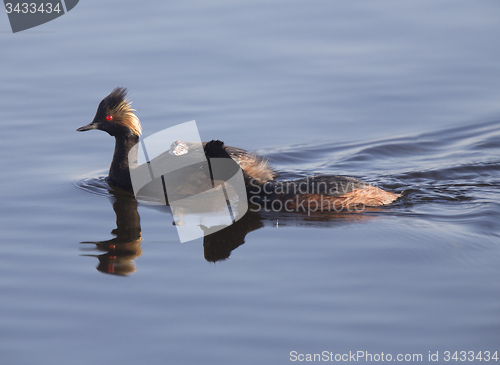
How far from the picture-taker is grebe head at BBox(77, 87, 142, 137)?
9656 millimetres

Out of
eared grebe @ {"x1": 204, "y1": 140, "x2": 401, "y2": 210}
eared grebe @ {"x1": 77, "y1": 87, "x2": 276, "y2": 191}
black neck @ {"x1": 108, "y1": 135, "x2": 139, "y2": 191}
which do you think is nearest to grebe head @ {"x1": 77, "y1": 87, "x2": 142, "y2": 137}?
eared grebe @ {"x1": 77, "y1": 87, "x2": 276, "y2": 191}

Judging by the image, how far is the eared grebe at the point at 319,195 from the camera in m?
8.15

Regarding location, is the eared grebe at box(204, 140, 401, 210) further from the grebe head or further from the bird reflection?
the grebe head

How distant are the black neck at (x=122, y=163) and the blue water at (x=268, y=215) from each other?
10.1 inches

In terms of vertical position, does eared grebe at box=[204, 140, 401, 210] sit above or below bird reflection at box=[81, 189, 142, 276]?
above

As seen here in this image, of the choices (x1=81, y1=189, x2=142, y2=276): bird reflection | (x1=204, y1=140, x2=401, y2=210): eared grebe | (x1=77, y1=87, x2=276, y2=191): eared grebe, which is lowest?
(x1=81, y1=189, x2=142, y2=276): bird reflection

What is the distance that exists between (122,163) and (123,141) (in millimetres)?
507

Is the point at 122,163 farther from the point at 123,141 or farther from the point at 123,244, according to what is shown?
the point at 123,244

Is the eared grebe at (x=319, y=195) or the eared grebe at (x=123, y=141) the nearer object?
the eared grebe at (x=319, y=195)

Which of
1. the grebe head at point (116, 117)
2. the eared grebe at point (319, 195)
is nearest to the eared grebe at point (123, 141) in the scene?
the grebe head at point (116, 117)

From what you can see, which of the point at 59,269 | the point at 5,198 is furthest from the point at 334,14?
the point at 59,269

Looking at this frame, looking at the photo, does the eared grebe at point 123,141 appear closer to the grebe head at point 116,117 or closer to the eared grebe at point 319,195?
the grebe head at point 116,117

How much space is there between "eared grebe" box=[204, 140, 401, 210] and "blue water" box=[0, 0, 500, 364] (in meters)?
0.32

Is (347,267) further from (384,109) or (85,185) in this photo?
(384,109)
